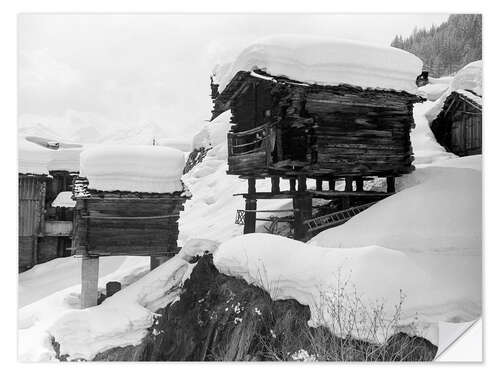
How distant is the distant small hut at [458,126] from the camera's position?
11.9 m

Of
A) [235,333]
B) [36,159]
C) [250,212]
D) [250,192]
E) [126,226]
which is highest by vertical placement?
[36,159]

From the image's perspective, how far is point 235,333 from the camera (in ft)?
22.2

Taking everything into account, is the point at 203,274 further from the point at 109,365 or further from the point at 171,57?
the point at 171,57

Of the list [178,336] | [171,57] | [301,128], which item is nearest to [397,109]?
[301,128]

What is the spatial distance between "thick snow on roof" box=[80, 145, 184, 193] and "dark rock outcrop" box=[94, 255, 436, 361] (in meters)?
1.98

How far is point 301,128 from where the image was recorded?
912 centimetres

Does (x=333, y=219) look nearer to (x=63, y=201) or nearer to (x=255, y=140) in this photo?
(x=255, y=140)

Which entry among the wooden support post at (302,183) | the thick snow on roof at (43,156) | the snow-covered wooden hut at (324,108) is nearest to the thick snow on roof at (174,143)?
the snow-covered wooden hut at (324,108)

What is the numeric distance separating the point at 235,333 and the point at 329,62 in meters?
4.72

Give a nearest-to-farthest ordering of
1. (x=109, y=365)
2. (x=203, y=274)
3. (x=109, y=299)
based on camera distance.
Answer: (x=109, y=365)
(x=203, y=274)
(x=109, y=299)

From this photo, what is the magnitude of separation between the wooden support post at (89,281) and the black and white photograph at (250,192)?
0.03m

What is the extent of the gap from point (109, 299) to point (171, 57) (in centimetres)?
444

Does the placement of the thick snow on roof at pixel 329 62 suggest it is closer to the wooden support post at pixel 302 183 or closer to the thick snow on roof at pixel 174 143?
the thick snow on roof at pixel 174 143

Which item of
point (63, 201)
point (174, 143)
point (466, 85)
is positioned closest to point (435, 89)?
point (466, 85)
